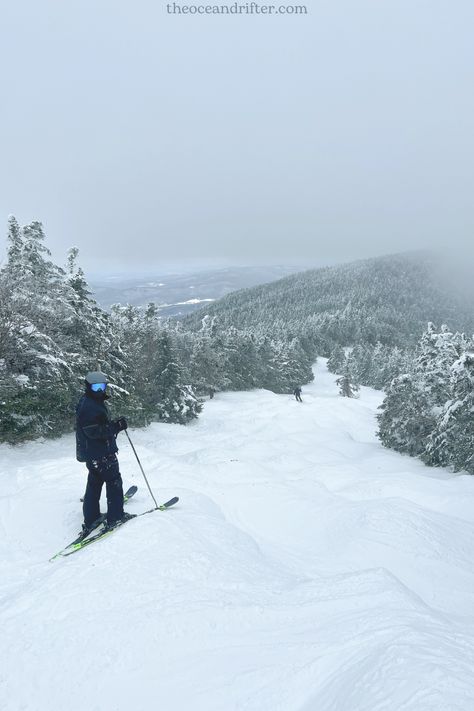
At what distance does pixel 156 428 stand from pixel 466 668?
20.2 m

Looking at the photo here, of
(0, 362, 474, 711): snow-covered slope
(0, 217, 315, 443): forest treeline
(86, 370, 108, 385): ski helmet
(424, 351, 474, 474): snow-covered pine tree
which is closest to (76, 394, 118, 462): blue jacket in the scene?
(86, 370, 108, 385): ski helmet

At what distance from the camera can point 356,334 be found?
13262cm

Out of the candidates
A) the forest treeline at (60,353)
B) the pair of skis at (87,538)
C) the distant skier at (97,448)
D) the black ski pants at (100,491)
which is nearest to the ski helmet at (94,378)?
the distant skier at (97,448)

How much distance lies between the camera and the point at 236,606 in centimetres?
382

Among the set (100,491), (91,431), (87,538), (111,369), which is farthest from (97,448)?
(111,369)

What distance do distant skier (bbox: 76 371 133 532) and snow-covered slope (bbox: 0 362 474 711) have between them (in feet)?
1.70

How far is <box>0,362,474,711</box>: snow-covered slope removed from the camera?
2.74 m

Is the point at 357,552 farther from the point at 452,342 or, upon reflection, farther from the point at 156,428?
the point at 452,342

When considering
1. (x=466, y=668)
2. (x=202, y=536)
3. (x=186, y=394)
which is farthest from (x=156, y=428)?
(x=466, y=668)

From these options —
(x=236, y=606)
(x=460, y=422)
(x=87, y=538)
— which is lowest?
(x=460, y=422)

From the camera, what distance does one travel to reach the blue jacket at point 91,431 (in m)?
5.71

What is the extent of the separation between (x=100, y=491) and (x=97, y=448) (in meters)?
0.67

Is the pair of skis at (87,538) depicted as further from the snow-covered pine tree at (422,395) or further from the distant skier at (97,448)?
the snow-covered pine tree at (422,395)

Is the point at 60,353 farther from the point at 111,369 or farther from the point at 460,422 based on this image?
the point at 460,422
